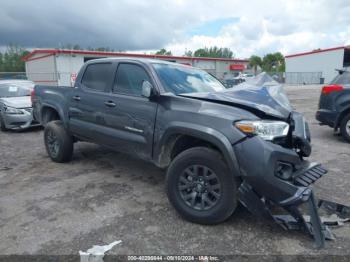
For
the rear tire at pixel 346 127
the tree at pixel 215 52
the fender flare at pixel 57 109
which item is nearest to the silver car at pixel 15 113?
the fender flare at pixel 57 109

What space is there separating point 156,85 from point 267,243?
84.8 inches

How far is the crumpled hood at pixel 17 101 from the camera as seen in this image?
8454 millimetres

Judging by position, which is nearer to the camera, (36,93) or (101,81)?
(101,81)

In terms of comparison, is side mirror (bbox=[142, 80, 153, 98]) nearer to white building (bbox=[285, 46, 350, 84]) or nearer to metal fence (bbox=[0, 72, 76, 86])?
metal fence (bbox=[0, 72, 76, 86])

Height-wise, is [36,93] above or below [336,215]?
above

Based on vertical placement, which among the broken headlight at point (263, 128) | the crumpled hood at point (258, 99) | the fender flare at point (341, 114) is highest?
the crumpled hood at point (258, 99)

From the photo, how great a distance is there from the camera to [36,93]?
589 centimetres

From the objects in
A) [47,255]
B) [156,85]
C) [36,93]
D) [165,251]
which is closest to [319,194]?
[165,251]

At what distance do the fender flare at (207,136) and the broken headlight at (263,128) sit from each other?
20 centimetres

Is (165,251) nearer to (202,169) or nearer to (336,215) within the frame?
(202,169)

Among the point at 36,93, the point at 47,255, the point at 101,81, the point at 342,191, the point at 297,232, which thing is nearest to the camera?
the point at 47,255

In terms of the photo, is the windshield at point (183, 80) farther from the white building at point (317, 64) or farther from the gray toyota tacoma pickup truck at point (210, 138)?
the white building at point (317, 64)

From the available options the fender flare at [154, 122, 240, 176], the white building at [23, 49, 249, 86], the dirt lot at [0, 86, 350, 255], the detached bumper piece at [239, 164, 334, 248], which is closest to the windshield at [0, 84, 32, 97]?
the dirt lot at [0, 86, 350, 255]

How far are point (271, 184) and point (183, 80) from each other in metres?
1.98
